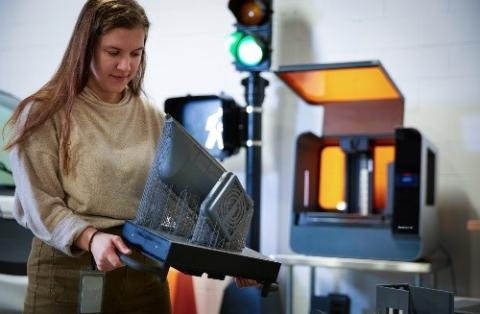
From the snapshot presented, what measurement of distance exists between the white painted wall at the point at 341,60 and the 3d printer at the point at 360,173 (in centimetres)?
22

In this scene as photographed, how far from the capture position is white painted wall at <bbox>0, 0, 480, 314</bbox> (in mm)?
2932

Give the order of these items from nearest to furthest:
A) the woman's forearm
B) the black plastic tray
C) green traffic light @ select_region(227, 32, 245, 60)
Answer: the black plastic tray, the woman's forearm, green traffic light @ select_region(227, 32, 245, 60)

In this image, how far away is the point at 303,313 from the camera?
3.15m

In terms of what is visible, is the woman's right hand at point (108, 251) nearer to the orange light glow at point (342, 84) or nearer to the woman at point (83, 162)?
the woman at point (83, 162)

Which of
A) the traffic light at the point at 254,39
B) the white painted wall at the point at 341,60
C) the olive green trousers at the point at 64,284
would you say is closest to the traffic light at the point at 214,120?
the traffic light at the point at 254,39

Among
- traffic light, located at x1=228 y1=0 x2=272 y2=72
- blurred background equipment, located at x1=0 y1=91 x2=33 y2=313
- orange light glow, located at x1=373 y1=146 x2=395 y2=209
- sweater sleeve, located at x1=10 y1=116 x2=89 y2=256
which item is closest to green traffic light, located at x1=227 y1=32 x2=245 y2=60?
traffic light, located at x1=228 y1=0 x2=272 y2=72

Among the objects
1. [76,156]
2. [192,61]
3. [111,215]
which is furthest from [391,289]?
[192,61]

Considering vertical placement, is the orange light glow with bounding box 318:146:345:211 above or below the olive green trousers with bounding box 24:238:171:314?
above

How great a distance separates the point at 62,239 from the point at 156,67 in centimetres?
234

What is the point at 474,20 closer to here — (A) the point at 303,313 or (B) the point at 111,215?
(A) the point at 303,313

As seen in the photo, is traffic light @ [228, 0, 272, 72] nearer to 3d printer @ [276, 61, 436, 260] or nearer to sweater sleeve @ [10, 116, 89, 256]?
3d printer @ [276, 61, 436, 260]

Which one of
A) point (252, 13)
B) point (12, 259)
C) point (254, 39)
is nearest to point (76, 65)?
point (254, 39)

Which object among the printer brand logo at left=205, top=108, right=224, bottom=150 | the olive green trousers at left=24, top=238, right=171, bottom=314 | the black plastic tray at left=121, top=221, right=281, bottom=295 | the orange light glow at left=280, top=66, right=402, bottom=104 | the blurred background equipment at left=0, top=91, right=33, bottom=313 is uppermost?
the orange light glow at left=280, top=66, right=402, bottom=104

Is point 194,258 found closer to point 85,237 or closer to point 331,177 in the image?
point 85,237
